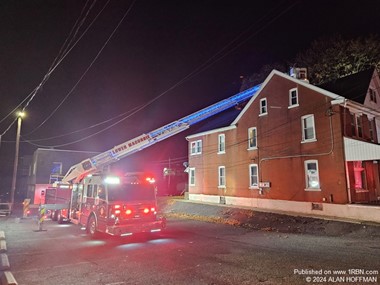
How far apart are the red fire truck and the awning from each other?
11.5m

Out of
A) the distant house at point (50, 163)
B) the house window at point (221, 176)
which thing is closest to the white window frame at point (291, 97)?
the house window at point (221, 176)

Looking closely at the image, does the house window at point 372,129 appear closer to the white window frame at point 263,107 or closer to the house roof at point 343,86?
the house roof at point 343,86

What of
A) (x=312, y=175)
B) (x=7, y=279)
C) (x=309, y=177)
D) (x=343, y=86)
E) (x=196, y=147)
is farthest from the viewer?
(x=196, y=147)

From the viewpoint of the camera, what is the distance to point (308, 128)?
18.9m

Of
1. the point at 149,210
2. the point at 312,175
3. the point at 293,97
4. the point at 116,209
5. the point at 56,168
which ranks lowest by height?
the point at 149,210

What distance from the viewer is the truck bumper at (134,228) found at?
10.5 m

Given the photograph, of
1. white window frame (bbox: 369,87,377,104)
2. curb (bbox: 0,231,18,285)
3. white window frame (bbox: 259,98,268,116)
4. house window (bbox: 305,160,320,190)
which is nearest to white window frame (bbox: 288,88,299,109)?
white window frame (bbox: 259,98,268,116)

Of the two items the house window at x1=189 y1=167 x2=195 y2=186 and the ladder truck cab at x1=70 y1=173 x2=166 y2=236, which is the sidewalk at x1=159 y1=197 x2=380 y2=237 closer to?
the house window at x1=189 y1=167 x2=195 y2=186

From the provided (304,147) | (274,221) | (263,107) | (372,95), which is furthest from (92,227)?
(372,95)

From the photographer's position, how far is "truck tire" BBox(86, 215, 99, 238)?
12127 mm

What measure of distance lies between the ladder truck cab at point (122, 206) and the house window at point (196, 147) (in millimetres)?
16111

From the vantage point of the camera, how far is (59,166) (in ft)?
127

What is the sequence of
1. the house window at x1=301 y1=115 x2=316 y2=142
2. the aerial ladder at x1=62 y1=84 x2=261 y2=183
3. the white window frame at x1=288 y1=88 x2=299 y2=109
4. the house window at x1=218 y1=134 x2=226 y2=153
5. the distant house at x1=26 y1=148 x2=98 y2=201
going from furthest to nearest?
the distant house at x1=26 y1=148 x2=98 y2=201 → the house window at x1=218 y1=134 x2=226 y2=153 → the white window frame at x1=288 y1=88 x2=299 y2=109 → the house window at x1=301 y1=115 x2=316 y2=142 → the aerial ladder at x1=62 y1=84 x2=261 y2=183

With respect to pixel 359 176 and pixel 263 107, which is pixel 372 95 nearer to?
pixel 359 176
